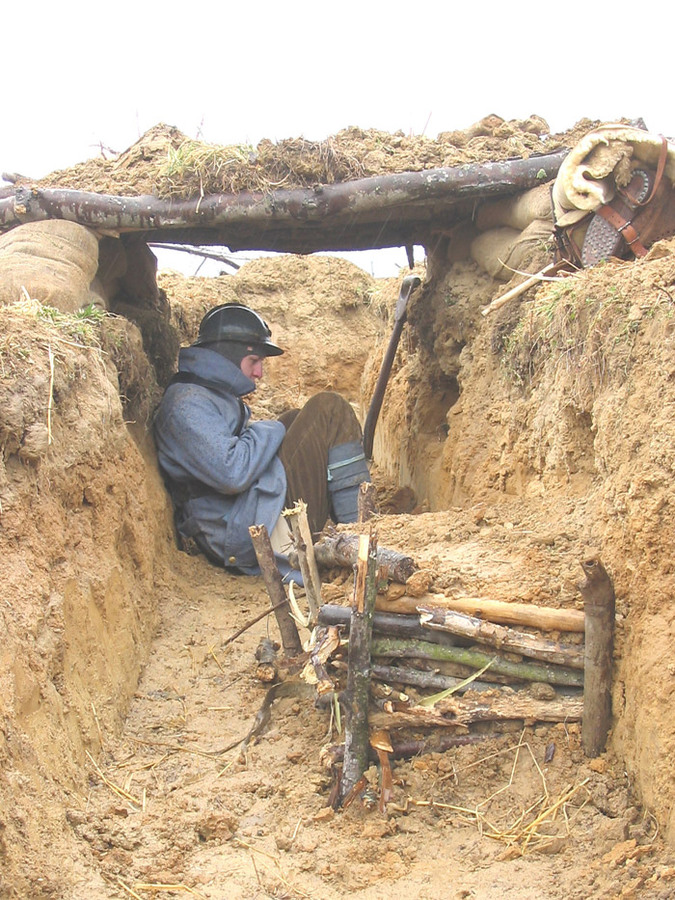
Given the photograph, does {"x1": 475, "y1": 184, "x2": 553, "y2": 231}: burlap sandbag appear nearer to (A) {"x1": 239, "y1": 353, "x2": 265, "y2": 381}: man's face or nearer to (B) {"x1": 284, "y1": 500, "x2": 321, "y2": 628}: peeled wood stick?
(A) {"x1": 239, "y1": 353, "x2": 265, "y2": 381}: man's face

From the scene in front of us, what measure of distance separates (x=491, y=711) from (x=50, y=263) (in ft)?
10.3

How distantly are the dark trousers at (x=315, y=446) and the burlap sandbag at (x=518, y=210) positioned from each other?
1475 millimetres

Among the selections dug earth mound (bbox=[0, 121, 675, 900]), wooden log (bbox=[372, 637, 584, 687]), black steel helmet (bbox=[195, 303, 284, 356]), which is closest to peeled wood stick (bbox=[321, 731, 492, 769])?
dug earth mound (bbox=[0, 121, 675, 900])

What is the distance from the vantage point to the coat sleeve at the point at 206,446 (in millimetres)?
5559

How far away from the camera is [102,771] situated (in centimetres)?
343

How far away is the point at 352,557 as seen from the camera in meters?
3.74

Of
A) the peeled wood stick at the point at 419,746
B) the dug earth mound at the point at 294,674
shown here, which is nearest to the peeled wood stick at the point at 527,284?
the dug earth mound at the point at 294,674

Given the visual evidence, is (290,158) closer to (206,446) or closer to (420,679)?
(206,446)

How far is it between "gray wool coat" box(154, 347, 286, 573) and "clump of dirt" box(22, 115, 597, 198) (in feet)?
3.90

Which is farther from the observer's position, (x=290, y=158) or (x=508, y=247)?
(x=508, y=247)

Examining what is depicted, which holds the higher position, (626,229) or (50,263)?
(626,229)

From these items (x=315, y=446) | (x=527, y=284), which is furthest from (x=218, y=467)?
(x=527, y=284)

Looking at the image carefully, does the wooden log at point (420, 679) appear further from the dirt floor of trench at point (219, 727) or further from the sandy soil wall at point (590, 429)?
the sandy soil wall at point (590, 429)

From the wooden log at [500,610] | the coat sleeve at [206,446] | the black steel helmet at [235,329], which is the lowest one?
the wooden log at [500,610]
